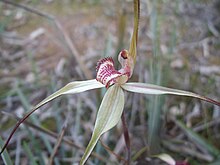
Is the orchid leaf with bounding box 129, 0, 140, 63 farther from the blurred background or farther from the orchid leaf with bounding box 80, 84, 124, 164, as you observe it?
the blurred background

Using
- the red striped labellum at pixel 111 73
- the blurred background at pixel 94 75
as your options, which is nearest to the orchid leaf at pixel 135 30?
the red striped labellum at pixel 111 73

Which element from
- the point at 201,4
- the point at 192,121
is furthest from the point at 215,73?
the point at 201,4

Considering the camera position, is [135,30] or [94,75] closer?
[135,30]

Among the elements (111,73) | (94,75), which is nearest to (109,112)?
(111,73)

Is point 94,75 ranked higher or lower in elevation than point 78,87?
higher

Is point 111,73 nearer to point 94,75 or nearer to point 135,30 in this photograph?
point 135,30

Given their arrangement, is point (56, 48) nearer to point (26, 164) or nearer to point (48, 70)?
point (48, 70)

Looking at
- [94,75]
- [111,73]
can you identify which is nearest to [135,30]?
[111,73]

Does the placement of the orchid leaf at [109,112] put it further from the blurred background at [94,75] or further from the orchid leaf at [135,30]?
the blurred background at [94,75]
